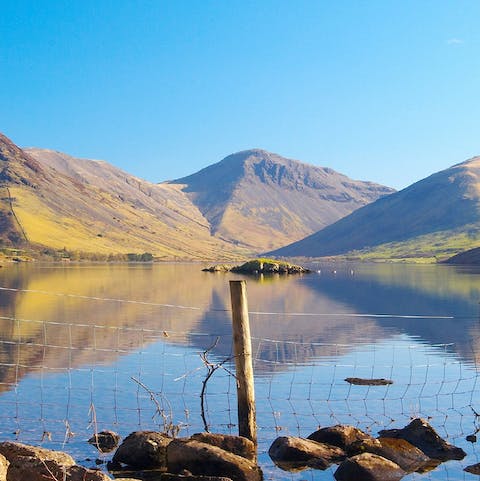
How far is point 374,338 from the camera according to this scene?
54469 millimetres

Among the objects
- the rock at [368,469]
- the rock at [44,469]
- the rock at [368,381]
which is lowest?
the rock at [368,381]

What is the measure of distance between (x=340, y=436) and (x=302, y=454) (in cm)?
168

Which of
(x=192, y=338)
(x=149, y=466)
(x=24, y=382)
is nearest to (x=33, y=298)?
(x=192, y=338)

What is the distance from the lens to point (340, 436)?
22.2 meters

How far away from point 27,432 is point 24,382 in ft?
33.1

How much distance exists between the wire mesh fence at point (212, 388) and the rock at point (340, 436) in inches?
86.1

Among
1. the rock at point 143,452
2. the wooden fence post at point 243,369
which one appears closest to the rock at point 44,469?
the rock at point 143,452

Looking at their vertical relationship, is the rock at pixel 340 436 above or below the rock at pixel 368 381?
above

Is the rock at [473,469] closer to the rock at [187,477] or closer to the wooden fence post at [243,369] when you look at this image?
the wooden fence post at [243,369]

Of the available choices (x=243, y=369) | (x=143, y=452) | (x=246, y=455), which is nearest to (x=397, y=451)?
(x=246, y=455)

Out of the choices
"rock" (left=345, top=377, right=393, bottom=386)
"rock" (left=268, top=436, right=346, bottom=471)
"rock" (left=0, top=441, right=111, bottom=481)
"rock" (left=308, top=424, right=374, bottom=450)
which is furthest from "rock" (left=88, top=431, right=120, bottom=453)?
"rock" (left=345, top=377, right=393, bottom=386)

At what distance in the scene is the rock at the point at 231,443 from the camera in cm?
2070

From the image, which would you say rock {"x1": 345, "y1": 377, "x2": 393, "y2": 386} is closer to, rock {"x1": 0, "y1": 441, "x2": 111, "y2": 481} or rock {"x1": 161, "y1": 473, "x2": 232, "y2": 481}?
rock {"x1": 161, "y1": 473, "x2": 232, "y2": 481}

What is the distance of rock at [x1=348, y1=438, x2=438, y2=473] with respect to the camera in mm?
20844
